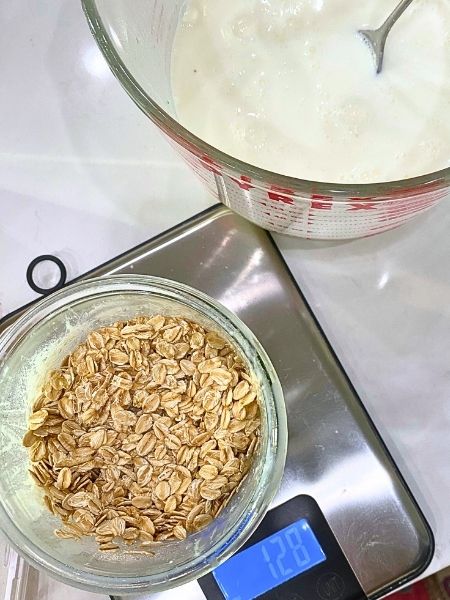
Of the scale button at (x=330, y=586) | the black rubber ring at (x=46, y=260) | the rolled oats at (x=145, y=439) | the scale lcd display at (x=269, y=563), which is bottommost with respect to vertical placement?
the scale button at (x=330, y=586)

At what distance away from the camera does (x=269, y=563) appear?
75 cm

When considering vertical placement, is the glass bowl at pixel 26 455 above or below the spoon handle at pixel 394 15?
below

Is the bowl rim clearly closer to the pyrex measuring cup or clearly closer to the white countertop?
the pyrex measuring cup

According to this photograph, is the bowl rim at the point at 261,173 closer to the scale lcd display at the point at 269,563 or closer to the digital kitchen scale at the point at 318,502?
the digital kitchen scale at the point at 318,502

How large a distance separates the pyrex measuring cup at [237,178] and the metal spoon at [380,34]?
147mm

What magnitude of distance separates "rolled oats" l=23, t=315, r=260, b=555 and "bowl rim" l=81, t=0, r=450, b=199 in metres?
0.24

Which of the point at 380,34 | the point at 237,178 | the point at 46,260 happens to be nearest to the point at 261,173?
the point at 237,178

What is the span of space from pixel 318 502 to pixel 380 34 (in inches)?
18.3

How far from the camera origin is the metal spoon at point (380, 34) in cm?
66

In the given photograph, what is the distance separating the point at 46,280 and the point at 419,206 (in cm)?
42

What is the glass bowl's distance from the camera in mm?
672

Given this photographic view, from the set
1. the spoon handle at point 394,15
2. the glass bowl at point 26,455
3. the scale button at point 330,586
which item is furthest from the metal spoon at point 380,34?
the scale button at point 330,586

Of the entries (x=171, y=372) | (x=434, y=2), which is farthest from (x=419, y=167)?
(x=171, y=372)

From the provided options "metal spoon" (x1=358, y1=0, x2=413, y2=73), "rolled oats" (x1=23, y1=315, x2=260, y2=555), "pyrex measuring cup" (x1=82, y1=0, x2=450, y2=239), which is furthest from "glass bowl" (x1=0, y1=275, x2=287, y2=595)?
"metal spoon" (x1=358, y1=0, x2=413, y2=73)
